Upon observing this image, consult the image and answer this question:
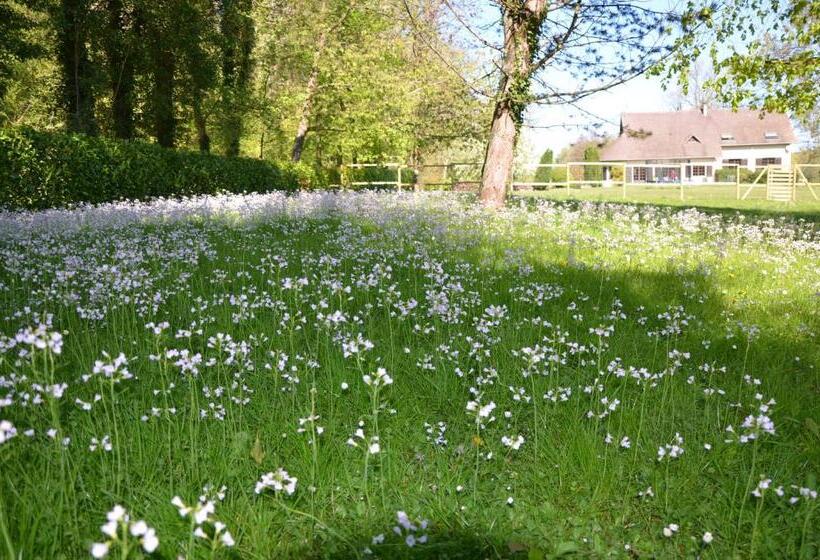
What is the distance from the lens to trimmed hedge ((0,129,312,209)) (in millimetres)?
12742

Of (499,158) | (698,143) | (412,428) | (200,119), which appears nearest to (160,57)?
(200,119)

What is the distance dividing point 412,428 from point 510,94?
44.2ft

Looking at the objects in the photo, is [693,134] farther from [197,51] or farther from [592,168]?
[197,51]

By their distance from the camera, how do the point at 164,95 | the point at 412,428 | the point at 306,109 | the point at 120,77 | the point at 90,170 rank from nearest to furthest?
the point at 412,428, the point at 90,170, the point at 120,77, the point at 164,95, the point at 306,109

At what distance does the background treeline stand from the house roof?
44.0 m

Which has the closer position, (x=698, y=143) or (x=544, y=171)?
(x=544, y=171)

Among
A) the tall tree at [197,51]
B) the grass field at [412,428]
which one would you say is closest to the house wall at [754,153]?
the tall tree at [197,51]

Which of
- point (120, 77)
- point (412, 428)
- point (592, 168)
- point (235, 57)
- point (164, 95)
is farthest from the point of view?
point (592, 168)

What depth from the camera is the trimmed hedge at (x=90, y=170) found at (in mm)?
12742

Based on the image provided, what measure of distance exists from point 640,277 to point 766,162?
8566 cm

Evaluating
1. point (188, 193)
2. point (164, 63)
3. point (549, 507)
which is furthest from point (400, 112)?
point (549, 507)

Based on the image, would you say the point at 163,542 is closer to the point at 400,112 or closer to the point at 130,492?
the point at 130,492

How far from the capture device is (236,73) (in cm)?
3072

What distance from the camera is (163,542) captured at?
2084 mm
